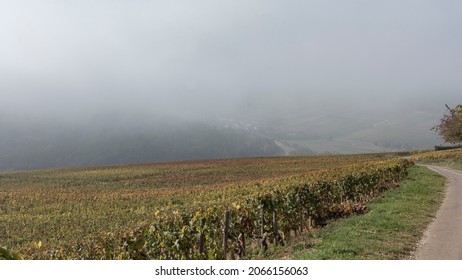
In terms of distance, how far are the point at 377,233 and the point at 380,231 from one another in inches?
18.4

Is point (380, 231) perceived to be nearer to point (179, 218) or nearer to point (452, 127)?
point (179, 218)

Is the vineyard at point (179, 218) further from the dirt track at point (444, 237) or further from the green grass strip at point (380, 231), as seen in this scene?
the dirt track at point (444, 237)

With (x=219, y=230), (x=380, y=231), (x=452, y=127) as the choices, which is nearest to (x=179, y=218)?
(x=219, y=230)

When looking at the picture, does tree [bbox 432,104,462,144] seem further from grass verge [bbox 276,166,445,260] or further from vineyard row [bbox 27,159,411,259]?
vineyard row [bbox 27,159,411,259]

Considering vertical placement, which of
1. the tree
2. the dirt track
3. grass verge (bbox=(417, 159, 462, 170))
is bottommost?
the dirt track

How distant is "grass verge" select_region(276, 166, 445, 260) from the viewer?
1352cm

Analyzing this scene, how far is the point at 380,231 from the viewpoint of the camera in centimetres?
1694

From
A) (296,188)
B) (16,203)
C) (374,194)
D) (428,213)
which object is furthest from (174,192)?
(428,213)

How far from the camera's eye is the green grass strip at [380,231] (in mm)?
13492

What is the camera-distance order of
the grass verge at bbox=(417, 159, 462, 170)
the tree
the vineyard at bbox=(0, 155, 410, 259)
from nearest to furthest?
the vineyard at bbox=(0, 155, 410, 259) → the grass verge at bbox=(417, 159, 462, 170) → the tree

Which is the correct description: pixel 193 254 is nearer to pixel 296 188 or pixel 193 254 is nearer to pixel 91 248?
pixel 91 248

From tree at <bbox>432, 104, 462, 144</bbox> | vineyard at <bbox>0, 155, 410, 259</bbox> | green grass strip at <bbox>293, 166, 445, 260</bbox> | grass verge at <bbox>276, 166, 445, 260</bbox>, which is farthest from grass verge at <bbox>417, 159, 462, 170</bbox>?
grass verge at <bbox>276, 166, 445, 260</bbox>

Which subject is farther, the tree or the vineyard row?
the tree

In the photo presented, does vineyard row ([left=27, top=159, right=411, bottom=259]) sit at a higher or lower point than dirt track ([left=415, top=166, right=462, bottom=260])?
higher
